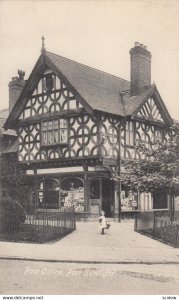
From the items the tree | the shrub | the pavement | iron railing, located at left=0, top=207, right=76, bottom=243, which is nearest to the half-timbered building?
the tree

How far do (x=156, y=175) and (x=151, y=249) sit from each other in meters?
4.58

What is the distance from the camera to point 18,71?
100 ft

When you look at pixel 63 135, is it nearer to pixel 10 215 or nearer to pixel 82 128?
pixel 82 128

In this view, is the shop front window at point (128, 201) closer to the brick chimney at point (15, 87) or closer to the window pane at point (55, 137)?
the window pane at point (55, 137)

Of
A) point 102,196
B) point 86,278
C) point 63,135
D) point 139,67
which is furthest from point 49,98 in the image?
point 86,278

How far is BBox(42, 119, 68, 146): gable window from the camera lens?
24.0m

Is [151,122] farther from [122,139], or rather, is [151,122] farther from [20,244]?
[20,244]

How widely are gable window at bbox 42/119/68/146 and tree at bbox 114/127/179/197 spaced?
5.89 meters

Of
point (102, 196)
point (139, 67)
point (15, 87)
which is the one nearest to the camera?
point (102, 196)

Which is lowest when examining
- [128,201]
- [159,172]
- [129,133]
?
[128,201]

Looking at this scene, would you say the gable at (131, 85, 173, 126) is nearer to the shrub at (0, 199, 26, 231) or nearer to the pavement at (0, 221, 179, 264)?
the pavement at (0, 221, 179, 264)

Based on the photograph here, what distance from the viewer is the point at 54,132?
2448cm

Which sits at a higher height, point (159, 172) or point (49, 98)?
point (49, 98)

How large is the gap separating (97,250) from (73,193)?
35.2ft
